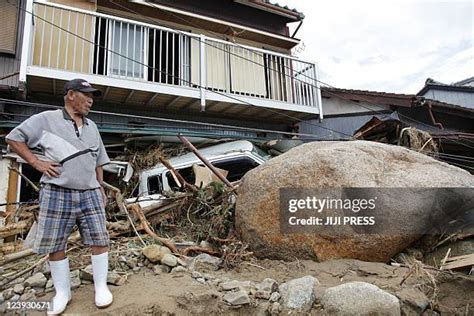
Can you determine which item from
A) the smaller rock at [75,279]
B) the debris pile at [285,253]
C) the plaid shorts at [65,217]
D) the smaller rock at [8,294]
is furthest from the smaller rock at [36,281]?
the plaid shorts at [65,217]

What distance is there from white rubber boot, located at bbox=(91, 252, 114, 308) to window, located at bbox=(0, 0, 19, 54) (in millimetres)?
5386

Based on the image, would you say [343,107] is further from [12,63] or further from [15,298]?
[15,298]

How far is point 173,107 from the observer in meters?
7.18

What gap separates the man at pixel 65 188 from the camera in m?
2.48

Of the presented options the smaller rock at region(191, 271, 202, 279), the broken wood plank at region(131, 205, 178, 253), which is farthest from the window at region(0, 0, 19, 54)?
the smaller rock at region(191, 271, 202, 279)

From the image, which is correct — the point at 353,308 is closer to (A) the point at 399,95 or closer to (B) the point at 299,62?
(B) the point at 299,62

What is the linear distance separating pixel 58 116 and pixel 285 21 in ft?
26.5

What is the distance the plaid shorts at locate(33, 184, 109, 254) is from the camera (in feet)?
8.06

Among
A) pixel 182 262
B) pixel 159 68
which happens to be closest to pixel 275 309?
pixel 182 262

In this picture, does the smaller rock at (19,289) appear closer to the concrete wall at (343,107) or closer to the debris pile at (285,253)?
the debris pile at (285,253)

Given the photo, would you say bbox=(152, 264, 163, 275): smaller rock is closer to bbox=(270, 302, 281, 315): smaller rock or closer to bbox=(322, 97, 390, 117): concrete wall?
bbox=(270, 302, 281, 315): smaller rock

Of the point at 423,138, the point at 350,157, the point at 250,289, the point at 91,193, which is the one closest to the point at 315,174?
the point at 350,157

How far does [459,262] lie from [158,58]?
6.33 metres

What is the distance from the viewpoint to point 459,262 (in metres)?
3.39
